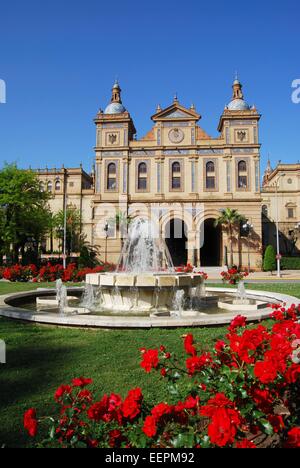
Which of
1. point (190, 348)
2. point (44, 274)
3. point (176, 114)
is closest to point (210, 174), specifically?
point (176, 114)

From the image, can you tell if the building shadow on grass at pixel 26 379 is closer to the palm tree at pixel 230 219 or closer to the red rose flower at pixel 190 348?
the red rose flower at pixel 190 348

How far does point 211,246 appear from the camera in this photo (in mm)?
42969

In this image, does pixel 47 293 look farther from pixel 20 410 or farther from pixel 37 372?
pixel 20 410

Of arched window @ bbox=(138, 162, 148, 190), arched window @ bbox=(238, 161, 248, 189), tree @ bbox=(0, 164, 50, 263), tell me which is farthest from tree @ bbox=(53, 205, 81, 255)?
arched window @ bbox=(238, 161, 248, 189)

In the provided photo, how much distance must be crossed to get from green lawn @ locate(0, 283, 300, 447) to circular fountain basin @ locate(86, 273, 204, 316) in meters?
2.21

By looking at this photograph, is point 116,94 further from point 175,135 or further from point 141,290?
point 141,290

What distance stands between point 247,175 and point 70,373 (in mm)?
36044

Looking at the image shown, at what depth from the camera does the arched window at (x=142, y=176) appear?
38.3 metres

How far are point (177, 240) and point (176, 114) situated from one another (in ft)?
49.7

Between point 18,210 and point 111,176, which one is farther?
point 111,176

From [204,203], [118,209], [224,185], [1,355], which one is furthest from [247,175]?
[1,355]

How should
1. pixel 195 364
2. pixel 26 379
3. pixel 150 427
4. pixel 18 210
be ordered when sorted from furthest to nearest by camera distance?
pixel 18 210
pixel 26 379
pixel 195 364
pixel 150 427

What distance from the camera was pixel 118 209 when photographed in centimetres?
3756

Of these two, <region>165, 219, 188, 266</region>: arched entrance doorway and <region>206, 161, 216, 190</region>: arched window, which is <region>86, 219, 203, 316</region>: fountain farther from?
<region>206, 161, 216, 190</region>: arched window
